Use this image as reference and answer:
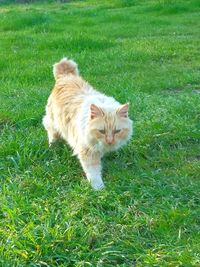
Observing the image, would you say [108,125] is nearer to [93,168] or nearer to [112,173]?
[93,168]

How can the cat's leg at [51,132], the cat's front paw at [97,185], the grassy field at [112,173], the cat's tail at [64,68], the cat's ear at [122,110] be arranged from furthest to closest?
the cat's tail at [64,68], the cat's leg at [51,132], the cat's ear at [122,110], the cat's front paw at [97,185], the grassy field at [112,173]

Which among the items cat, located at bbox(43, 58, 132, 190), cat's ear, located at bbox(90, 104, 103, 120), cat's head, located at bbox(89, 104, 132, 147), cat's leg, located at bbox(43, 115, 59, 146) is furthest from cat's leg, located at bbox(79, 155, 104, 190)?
cat's leg, located at bbox(43, 115, 59, 146)

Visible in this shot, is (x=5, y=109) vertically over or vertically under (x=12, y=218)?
under

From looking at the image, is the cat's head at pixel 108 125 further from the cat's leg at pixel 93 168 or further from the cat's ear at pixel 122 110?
the cat's leg at pixel 93 168

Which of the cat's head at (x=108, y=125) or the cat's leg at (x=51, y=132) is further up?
the cat's head at (x=108, y=125)

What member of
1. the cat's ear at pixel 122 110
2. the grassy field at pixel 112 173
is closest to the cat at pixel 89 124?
the cat's ear at pixel 122 110

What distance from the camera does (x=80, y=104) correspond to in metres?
4.75

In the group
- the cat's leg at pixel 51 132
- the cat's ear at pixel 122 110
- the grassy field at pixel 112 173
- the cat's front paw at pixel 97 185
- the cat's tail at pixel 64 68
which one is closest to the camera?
the grassy field at pixel 112 173

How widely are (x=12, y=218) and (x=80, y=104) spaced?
145 centimetres

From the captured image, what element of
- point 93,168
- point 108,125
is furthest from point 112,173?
point 108,125

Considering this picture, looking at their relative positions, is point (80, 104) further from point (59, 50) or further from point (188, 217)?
point (59, 50)

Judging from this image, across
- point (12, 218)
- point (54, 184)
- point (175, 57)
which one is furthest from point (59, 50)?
point (12, 218)

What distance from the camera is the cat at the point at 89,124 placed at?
4273 mm

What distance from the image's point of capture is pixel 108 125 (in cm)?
427
